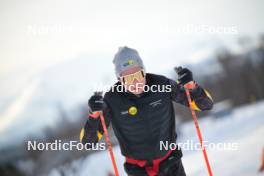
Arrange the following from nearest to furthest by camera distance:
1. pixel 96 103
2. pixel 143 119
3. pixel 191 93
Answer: pixel 96 103, pixel 143 119, pixel 191 93

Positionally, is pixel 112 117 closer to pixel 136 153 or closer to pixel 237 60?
pixel 136 153

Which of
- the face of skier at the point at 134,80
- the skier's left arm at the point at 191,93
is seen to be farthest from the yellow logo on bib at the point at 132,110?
the skier's left arm at the point at 191,93

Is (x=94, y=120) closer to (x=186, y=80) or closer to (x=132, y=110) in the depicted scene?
(x=132, y=110)

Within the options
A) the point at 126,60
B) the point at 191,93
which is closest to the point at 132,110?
the point at 126,60

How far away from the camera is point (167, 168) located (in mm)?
3328

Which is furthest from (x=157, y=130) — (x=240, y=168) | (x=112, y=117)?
(x=240, y=168)

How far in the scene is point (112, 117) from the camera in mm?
3508

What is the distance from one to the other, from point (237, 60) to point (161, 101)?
65286 mm

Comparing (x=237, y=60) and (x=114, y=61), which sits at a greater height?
(x=114, y=61)

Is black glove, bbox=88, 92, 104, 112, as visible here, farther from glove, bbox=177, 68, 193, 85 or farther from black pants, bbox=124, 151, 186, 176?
glove, bbox=177, 68, 193, 85

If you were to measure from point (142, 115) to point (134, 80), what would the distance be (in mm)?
355

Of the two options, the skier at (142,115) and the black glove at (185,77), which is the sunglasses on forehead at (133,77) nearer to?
the skier at (142,115)

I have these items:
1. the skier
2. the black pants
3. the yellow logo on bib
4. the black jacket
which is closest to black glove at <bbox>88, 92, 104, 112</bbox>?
the skier

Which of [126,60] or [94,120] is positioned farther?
[126,60]
